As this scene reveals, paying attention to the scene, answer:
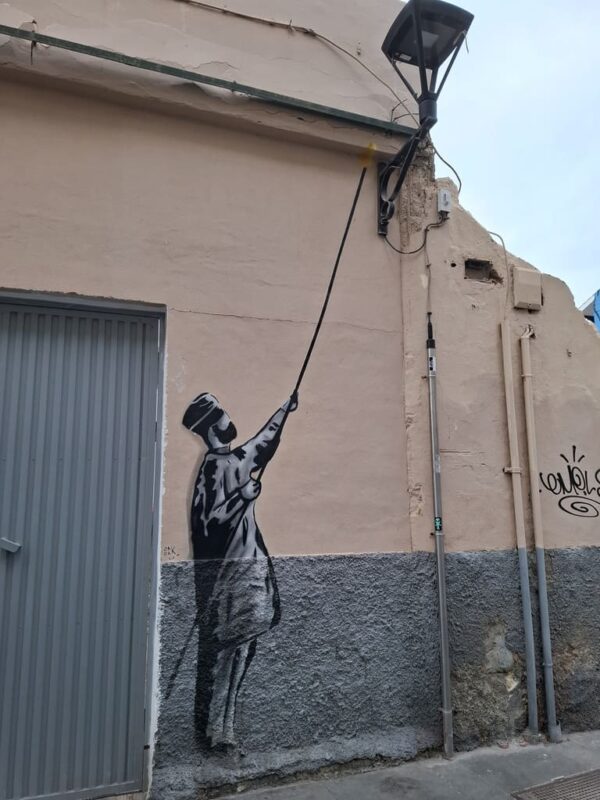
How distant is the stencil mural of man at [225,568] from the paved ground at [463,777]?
1.86 ft

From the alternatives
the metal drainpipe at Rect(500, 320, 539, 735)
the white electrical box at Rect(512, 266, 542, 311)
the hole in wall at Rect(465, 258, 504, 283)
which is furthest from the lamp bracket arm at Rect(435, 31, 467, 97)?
the metal drainpipe at Rect(500, 320, 539, 735)

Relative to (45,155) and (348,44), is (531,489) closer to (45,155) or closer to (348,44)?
(348,44)

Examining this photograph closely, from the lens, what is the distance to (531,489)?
178 inches

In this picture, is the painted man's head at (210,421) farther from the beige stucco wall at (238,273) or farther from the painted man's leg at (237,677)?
the painted man's leg at (237,677)

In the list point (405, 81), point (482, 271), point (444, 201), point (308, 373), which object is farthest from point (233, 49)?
point (482, 271)

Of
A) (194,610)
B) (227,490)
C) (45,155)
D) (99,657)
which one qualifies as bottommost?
(99,657)

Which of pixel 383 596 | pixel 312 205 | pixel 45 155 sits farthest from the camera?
pixel 312 205

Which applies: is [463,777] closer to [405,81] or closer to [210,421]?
[210,421]

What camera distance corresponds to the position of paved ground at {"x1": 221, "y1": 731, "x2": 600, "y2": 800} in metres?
3.49

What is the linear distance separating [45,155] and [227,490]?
2.26m

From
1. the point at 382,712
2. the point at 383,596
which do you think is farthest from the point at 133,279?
the point at 382,712

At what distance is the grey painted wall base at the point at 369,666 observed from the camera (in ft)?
11.5

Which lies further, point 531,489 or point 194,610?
point 531,489
